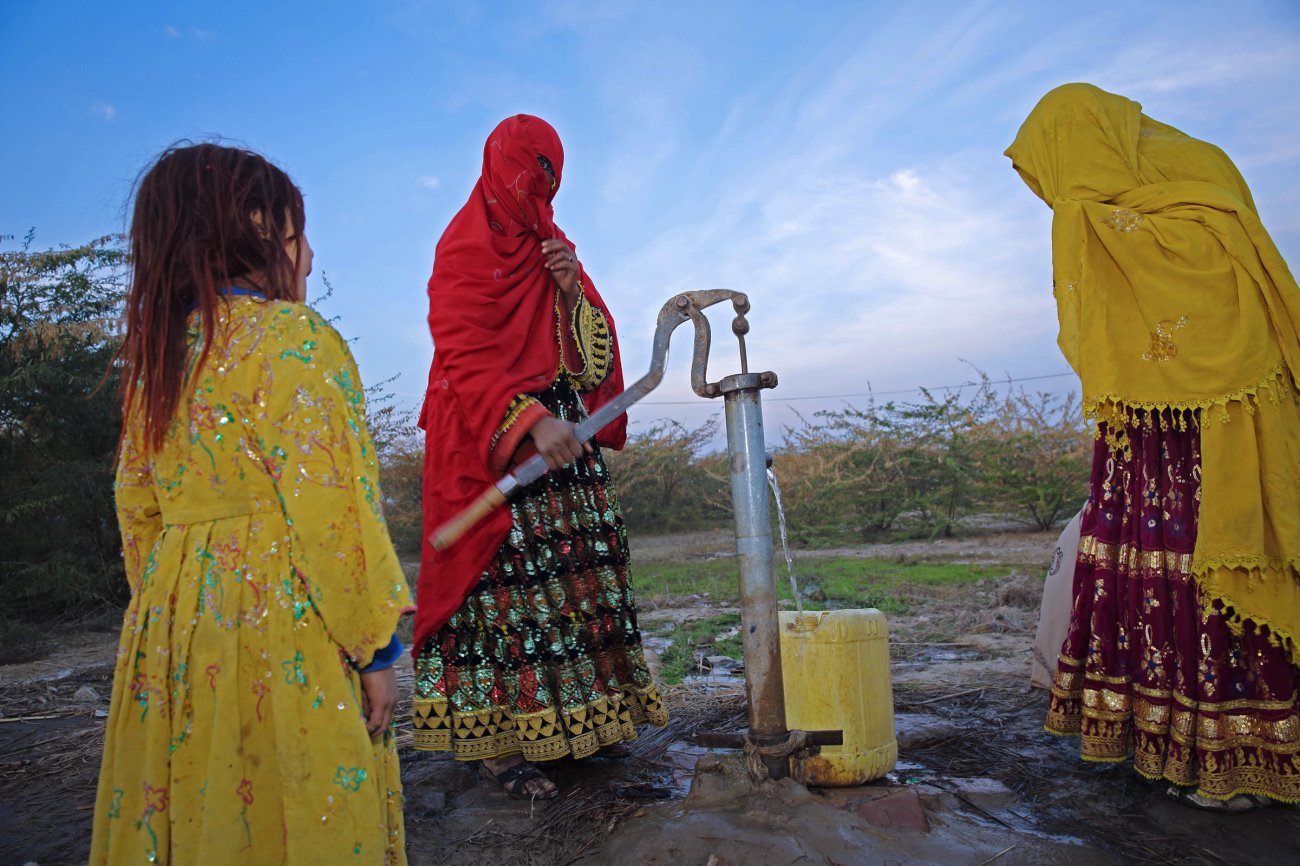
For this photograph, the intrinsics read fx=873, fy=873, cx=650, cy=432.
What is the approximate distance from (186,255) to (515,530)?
4.97 feet

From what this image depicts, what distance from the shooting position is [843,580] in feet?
25.1

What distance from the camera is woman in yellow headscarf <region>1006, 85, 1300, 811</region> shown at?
2500 millimetres

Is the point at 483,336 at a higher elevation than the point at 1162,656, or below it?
higher

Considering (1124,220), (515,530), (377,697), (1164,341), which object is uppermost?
(1124,220)

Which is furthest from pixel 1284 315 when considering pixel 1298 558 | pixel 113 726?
pixel 113 726

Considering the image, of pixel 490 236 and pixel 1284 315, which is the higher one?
pixel 490 236

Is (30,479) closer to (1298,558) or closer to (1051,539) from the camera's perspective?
(1298,558)

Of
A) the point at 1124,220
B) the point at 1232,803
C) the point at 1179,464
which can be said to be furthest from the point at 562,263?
the point at 1232,803

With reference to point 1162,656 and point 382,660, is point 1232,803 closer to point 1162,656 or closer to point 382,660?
point 1162,656

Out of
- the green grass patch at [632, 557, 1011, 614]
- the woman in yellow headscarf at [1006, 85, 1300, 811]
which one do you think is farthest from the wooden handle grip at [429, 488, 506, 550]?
the green grass patch at [632, 557, 1011, 614]

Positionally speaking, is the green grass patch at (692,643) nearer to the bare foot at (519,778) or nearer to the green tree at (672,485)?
the bare foot at (519,778)

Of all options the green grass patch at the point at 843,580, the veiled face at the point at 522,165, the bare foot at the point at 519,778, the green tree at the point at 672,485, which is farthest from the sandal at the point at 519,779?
the green tree at the point at 672,485

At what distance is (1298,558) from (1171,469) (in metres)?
0.40

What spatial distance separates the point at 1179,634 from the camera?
8.54 feet
